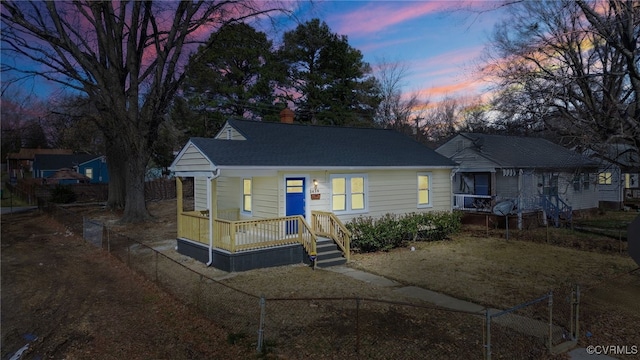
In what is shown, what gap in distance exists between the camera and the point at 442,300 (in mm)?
8570

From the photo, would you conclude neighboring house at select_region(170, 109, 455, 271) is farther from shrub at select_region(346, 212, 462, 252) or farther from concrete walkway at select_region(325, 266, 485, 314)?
concrete walkway at select_region(325, 266, 485, 314)

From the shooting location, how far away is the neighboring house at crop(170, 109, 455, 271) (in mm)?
11578

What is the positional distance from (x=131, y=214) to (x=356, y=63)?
25.0 metres

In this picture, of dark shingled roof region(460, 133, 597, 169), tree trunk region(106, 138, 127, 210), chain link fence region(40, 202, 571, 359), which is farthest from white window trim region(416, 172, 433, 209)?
tree trunk region(106, 138, 127, 210)

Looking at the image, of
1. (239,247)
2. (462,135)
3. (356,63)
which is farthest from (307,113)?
(239,247)

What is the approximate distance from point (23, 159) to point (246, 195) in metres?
86.3

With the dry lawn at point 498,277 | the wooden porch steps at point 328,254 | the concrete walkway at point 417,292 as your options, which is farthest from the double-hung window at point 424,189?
the concrete walkway at point 417,292

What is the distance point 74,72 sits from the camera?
20547mm

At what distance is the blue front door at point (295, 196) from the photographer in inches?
521

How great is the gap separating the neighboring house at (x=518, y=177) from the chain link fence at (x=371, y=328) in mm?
12263

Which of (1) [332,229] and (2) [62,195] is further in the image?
(2) [62,195]

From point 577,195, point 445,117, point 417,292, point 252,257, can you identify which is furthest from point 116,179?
point 445,117

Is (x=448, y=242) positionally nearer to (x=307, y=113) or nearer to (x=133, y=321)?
(x=133, y=321)

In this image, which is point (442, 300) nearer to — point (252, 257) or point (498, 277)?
point (498, 277)
